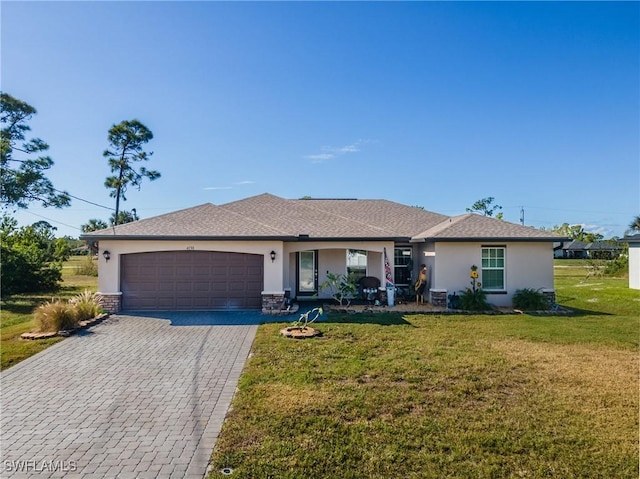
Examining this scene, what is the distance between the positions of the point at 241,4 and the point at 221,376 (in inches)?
406

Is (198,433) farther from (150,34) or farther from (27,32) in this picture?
(27,32)

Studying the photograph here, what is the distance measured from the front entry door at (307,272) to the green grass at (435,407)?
6.35 m

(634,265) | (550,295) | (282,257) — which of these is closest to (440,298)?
(550,295)

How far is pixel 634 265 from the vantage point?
20.5m

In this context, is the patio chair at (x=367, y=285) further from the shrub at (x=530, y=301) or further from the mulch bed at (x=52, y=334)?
the mulch bed at (x=52, y=334)

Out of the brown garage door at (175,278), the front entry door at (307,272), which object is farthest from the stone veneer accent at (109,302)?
the front entry door at (307,272)

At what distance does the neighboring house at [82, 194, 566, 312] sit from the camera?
508 inches

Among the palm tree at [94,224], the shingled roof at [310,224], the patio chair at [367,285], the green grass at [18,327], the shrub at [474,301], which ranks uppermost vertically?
the palm tree at [94,224]

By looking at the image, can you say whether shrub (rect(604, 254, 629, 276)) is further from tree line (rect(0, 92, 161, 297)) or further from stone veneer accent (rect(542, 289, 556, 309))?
tree line (rect(0, 92, 161, 297))

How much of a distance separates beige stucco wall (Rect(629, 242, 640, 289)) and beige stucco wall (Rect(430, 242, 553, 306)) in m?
10.3

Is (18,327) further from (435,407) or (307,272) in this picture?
(435,407)

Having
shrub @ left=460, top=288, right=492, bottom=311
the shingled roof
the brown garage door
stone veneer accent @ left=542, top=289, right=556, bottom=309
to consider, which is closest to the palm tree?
the shingled roof

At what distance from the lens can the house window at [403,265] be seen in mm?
16469

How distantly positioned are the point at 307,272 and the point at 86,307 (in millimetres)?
8290
